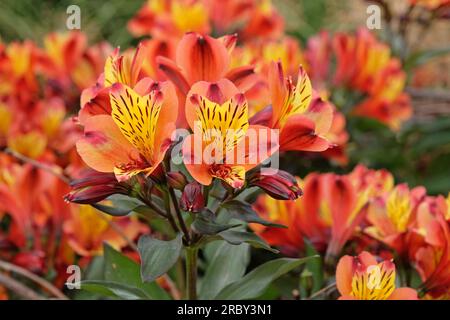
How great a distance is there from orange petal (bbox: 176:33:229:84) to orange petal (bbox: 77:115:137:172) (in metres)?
0.09

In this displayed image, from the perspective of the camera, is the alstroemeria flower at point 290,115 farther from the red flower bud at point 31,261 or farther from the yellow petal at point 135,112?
the red flower bud at point 31,261

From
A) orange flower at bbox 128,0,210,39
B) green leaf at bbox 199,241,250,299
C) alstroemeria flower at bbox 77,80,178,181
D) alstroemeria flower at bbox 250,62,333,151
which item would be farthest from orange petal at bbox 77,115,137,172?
orange flower at bbox 128,0,210,39

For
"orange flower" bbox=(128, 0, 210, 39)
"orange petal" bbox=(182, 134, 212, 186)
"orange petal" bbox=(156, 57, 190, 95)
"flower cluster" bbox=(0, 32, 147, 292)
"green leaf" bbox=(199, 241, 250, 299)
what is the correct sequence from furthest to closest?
1. "orange flower" bbox=(128, 0, 210, 39)
2. "flower cluster" bbox=(0, 32, 147, 292)
3. "green leaf" bbox=(199, 241, 250, 299)
4. "orange petal" bbox=(156, 57, 190, 95)
5. "orange petal" bbox=(182, 134, 212, 186)

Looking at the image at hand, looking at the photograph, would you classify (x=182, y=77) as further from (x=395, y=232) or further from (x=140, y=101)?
(x=395, y=232)

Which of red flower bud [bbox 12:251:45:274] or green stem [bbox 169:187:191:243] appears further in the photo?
red flower bud [bbox 12:251:45:274]

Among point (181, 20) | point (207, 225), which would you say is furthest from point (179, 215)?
point (181, 20)

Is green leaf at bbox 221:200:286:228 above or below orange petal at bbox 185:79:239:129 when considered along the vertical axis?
below

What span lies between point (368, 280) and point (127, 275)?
24 cm

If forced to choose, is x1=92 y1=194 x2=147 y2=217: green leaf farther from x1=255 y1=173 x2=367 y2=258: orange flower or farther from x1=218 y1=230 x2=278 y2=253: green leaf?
x1=255 y1=173 x2=367 y2=258: orange flower

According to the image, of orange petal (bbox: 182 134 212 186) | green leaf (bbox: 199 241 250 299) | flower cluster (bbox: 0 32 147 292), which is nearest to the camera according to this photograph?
orange petal (bbox: 182 134 212 186)

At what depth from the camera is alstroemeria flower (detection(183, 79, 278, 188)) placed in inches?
22.0

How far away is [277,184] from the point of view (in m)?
0.59

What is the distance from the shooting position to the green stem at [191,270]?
659 mm

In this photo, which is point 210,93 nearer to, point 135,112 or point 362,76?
point 135,112
